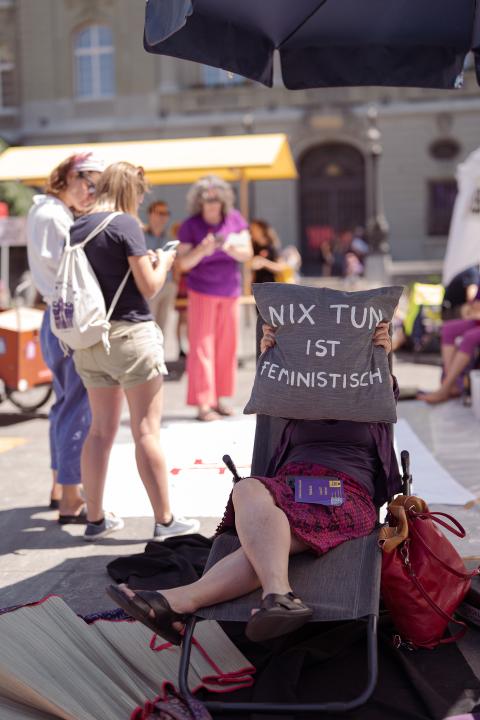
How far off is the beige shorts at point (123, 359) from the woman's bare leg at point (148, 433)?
5 cm

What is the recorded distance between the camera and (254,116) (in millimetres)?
32031

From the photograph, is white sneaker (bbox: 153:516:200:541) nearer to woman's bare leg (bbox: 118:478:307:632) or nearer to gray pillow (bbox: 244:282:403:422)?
gray pillow (bbox: 244:282:403:422)

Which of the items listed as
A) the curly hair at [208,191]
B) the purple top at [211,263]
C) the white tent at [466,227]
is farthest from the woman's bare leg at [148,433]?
the white tent at [466,227]

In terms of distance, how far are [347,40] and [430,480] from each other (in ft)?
8.38

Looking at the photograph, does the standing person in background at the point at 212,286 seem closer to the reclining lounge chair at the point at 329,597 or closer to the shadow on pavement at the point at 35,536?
the shadow on pavement at the point at 35,536

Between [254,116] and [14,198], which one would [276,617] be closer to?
[14,198]

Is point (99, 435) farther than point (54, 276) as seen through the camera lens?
No

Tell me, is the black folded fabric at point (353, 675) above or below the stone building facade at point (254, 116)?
below

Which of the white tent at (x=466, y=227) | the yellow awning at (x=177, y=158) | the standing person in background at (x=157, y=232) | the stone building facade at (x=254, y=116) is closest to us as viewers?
the white tent at (x=466, y=227)

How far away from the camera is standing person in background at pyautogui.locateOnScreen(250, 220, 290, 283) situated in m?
11.6

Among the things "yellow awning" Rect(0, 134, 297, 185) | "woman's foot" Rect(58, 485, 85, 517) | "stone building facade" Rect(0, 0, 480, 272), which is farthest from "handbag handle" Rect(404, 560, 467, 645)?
"stone building facade" Rect(0, 0, 480, 272)

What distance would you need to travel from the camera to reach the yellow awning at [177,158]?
41.4 ft

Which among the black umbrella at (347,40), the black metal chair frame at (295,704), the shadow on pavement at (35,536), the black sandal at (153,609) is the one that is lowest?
the shadow on pavement at (35,536)

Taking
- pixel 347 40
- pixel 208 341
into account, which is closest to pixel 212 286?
pixel 208 341
